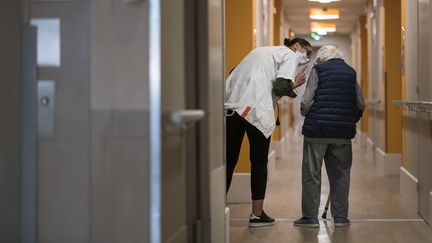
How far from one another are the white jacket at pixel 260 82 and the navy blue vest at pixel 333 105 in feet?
0.79

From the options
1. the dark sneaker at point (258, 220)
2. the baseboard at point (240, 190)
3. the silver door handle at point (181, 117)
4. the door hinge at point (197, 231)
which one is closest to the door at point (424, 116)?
the dark sneaker at point (258, 220)

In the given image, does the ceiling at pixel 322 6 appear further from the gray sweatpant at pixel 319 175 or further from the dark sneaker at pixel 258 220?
the dark sneaker at pixel 258 220

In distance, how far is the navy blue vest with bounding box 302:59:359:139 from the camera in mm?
4785

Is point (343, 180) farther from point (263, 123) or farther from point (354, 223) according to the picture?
point (263, 123)

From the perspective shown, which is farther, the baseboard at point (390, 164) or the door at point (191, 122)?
the baseboard at point (390, 164)

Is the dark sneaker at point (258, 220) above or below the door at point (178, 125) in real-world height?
below

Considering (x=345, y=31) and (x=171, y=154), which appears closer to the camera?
(x=171, y=154)

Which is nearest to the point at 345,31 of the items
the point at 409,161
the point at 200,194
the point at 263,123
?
the point at 409,161

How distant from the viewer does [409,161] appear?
5.94 m

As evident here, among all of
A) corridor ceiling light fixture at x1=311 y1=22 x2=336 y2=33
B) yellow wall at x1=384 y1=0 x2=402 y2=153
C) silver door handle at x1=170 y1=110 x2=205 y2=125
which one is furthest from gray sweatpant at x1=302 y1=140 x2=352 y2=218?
corridor ceiling light fixture at x1=311 y1=22 x2=336 y2=33

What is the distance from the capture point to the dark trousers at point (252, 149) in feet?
15.9

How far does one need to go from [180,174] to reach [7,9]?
0.82m

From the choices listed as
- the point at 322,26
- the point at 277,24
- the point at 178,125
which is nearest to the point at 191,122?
the point at 178,125

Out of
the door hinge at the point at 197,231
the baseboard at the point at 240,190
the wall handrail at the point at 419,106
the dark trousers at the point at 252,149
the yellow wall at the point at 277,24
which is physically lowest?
the baseboard at the point at 240,190
